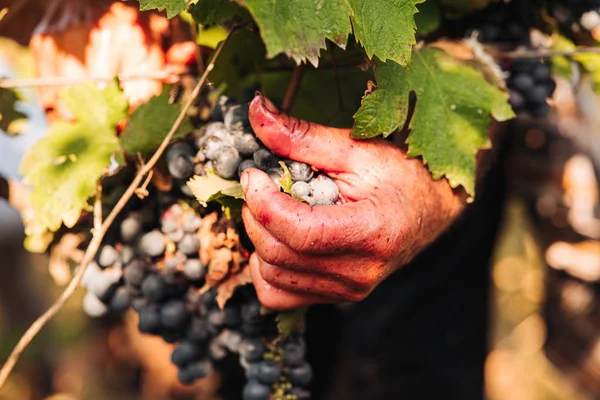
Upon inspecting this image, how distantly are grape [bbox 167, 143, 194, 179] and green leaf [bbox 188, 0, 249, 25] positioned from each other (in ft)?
0.68

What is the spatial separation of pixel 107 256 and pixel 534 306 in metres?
3.02

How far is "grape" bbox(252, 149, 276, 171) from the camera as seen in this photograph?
2.49 feet

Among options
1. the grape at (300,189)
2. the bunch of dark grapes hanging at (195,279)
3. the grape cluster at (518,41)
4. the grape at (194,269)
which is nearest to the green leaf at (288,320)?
the bunch of dark grapes hanging at (195,279)

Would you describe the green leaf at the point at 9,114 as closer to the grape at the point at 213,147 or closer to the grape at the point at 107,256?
the grape at the point at 107,256

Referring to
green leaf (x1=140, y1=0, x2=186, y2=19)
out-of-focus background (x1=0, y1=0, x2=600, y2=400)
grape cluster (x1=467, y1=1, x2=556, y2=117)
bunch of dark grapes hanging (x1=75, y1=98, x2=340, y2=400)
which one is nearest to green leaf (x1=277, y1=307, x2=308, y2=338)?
bunch of dark grapes hanging (x1=75, y1=98, x2=340, y2=400)

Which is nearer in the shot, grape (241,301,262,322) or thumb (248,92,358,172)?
thumb (248,92,358,172)

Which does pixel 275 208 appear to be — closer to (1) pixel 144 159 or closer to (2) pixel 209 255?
(2) pixel 209 255

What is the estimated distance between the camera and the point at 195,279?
943mm

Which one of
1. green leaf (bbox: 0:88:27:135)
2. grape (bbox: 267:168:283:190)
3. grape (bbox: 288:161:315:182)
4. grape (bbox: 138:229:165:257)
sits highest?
grape (bbox: 267:168:283:190)

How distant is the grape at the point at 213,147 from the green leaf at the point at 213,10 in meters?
0.17

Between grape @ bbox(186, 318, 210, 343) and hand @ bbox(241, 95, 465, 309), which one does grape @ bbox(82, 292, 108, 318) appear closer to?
grape @ bbox(186, 318, 210, 343)

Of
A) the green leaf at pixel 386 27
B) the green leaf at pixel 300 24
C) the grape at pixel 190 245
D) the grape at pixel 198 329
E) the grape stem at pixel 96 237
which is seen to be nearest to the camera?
the green leaf at pixel 300 24

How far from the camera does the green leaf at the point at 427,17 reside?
100 centimetres

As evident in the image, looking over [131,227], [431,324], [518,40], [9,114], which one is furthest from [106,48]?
[431,324]
